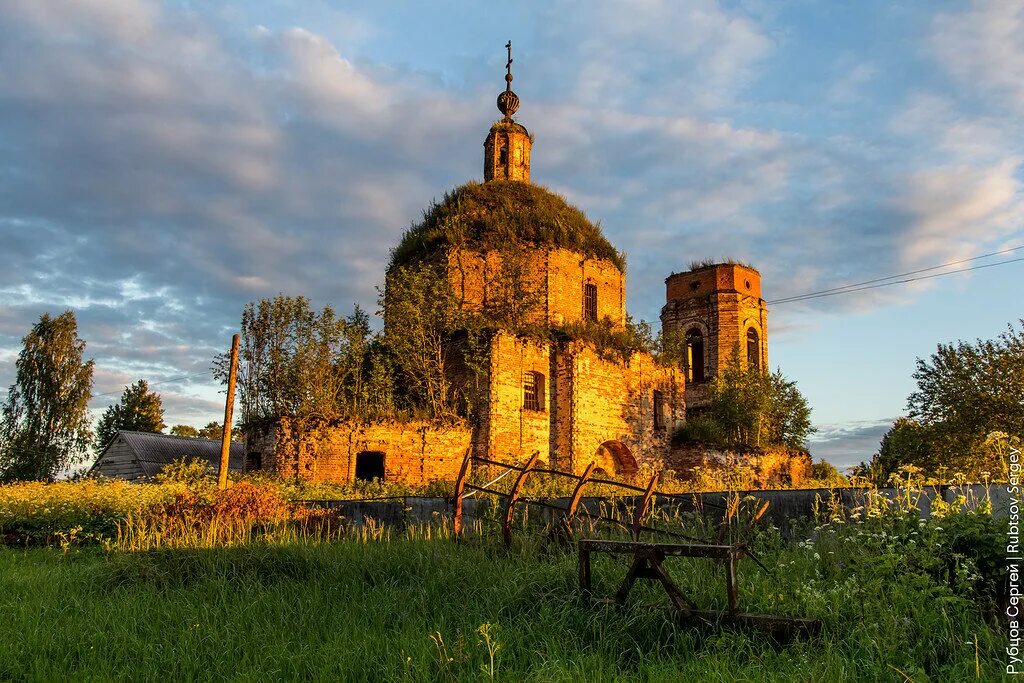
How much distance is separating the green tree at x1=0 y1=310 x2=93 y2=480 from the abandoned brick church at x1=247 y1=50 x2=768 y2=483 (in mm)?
15509

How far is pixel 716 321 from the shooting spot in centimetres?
3216

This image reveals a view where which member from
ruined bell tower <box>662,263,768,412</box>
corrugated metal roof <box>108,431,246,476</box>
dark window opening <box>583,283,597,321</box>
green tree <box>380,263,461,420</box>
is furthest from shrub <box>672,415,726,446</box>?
corrugated metal roof <box>108,431,246,476</box>

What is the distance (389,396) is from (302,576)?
1446cm

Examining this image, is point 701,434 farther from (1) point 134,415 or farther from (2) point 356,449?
(1) point 134,415

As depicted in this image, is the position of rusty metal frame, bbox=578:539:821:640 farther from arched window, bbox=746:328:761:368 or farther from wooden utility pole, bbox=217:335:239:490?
arched window, bbox=746:328:761:368

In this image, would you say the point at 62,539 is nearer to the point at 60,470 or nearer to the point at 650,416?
the point at 650,416

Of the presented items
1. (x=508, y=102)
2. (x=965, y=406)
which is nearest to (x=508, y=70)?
(x=508, y=102)

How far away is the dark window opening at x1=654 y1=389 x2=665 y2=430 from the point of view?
27.2m

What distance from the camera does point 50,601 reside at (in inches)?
278

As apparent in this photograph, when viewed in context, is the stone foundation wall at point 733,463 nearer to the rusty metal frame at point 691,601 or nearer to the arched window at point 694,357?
the arched window at point 694,357

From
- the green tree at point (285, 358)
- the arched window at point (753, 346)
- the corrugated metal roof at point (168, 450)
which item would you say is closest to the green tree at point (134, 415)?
the corrugated metal roof at point (168, 450)

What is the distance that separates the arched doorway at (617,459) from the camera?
24.8 meters

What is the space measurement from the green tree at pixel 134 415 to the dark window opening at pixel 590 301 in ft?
93.4

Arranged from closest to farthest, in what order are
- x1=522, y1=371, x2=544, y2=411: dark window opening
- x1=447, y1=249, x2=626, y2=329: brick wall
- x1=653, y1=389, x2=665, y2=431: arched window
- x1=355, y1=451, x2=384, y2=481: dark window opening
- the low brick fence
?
the low brick fence
x1=355, y1=451, x2=384, y2=481: dark window opening
x1=522, y1=371, x2=544, y2=411: dark window opening
x1=447, y1=249, x2=626, y2=329: brick wall
x1=653, y1=389, x2=665, y2=431: arched window
